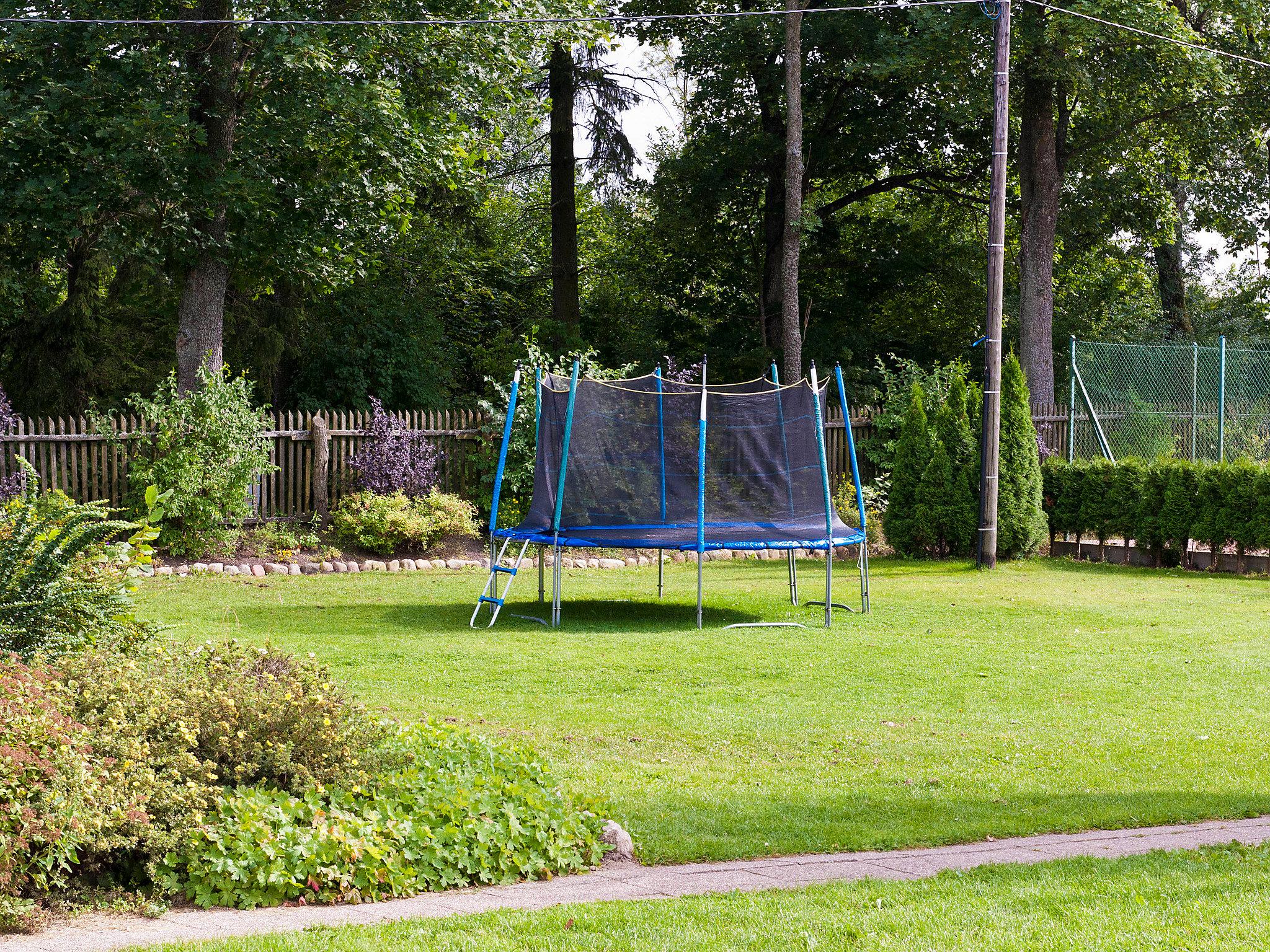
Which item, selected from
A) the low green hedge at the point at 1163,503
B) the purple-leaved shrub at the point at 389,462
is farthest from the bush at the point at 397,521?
the low green hedge at the point at 1163,503

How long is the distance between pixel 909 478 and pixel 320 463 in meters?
7.92

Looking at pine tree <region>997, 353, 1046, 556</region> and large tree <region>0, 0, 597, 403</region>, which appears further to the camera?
pine tree <region>997, 353, 1046, 556</region>

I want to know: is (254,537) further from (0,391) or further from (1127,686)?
(1127,686)

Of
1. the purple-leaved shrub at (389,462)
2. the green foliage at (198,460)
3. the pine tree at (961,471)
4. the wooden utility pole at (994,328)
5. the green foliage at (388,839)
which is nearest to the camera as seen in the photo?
the green foliage at (388,839)

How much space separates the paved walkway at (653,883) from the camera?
3.92 meters

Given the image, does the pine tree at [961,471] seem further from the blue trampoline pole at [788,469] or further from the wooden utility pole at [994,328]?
the blue trampoline pole at [788,469]

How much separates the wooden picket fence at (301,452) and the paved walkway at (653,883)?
1112cm

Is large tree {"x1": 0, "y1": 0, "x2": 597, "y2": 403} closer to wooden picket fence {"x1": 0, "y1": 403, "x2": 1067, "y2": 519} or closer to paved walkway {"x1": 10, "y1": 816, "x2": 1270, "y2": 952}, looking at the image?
wooden picket fence {"x1": 0, "y1": 403, "x2": 1067, "y2": 519}

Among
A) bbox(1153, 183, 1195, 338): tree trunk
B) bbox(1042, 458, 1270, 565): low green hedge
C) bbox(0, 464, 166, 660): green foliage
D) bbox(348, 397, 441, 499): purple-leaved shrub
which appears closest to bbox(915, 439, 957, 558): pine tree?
bbox(1042, 458, 1270, 565): low green hedge

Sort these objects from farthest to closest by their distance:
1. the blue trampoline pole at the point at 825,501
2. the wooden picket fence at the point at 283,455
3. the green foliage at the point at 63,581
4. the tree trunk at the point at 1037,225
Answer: the tree trunk at the point at 1037,225 → the wooden picket fence at the point at 283,455 → the blue trampoline pole at the point at 825,501 → the green foliage at the point at 63,581

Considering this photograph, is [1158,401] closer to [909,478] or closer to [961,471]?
[961,471]

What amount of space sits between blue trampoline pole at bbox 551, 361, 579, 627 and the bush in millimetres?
4872

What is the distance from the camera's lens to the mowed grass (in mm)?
5707

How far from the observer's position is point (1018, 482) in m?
16.6
